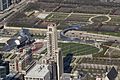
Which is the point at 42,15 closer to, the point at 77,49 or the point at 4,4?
the point at 4,4

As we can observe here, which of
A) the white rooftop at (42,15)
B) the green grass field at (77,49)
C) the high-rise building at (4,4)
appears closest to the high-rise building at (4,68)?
the green grass field at (77,49)

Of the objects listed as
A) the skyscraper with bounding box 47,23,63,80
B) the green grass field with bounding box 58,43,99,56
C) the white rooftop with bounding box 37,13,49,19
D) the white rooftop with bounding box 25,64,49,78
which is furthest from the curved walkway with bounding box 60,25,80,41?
the white rooftop with bounding box 25,64,49,78

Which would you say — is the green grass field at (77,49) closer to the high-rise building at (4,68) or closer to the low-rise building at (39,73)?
the high-rise building at (4,68)

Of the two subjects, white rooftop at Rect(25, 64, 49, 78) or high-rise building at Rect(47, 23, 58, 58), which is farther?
high-rise building at Rect(47, 23, 58, 58)

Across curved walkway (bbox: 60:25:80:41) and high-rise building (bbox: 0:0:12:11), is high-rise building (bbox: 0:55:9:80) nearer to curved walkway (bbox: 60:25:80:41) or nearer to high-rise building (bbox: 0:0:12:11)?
curved walkway (bbox: 60:25:80:41)

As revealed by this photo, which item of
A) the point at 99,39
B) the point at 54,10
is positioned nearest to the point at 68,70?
the point at 99,39

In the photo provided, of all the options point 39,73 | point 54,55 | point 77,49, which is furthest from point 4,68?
point 77,49

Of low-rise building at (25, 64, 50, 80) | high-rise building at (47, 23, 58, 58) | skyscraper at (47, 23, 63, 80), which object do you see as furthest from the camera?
high-rise building at (47, 23, 58, 58)
